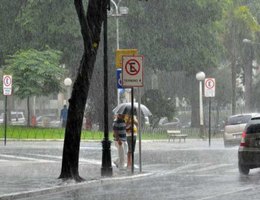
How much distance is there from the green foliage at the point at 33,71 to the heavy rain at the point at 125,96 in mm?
66

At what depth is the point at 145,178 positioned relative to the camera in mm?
22297

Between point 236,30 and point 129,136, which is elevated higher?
point 236,30

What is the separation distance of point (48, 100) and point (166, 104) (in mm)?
73764

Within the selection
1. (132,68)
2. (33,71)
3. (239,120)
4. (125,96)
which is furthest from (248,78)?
(132,68)

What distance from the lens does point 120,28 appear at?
5584cm

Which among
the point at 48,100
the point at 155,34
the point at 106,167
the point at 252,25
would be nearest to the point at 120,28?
the point at 155,34

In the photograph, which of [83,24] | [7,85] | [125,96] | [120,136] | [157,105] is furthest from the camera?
[125,96]

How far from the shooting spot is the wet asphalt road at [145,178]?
17.1 m

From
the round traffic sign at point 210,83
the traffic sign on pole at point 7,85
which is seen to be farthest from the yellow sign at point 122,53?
the round traffic sign at point 210,83

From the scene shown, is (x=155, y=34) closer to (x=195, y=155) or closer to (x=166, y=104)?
(x=166, y=104)

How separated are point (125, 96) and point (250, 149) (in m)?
41.4

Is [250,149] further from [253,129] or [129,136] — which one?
[129,136]

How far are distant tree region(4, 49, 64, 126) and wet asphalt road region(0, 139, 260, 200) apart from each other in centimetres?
1675

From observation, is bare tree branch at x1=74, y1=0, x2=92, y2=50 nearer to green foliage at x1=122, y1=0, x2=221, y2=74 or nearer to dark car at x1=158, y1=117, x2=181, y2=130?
green foliage at x1=122, y1=0, x2=221, y2=74
